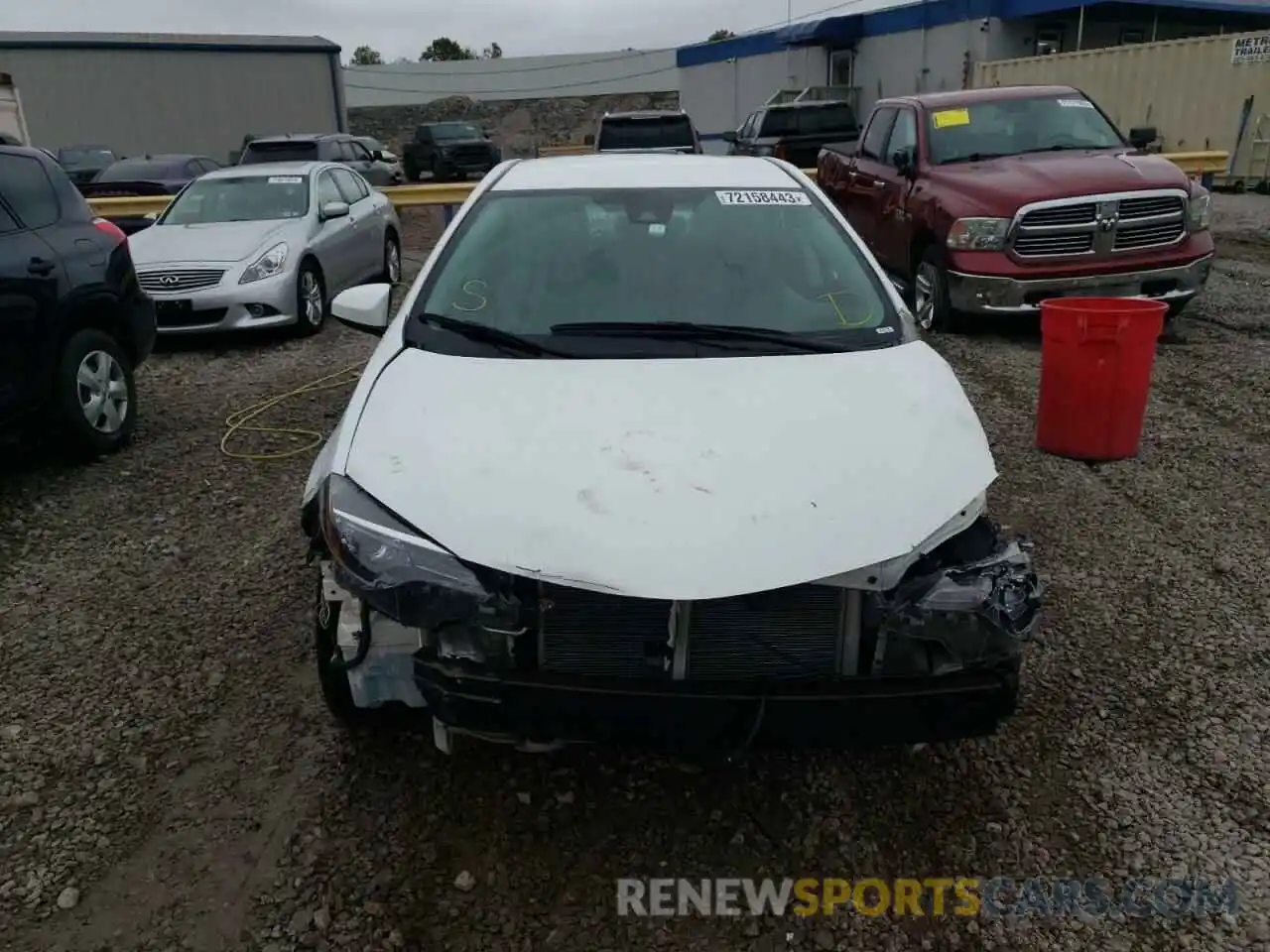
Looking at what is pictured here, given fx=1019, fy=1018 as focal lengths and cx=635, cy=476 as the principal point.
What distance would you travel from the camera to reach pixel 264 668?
362 cm

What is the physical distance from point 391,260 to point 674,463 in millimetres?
9895

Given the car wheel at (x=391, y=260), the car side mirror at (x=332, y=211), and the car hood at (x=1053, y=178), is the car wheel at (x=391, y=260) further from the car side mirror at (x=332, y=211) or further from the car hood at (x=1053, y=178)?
the car hood at (x=1053, y=178)

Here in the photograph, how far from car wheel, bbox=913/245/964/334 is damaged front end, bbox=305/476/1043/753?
19.1 ft

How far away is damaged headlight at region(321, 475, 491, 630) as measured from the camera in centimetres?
239

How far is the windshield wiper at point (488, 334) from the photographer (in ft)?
10.8

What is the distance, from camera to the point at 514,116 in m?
44.6

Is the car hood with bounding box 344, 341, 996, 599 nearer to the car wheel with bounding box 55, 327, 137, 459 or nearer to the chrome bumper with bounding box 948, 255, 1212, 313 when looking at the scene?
the car wheel with bounding box 55, 327, 137, 459

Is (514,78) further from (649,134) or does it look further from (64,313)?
(64,313)

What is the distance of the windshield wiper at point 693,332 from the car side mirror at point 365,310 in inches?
37.0

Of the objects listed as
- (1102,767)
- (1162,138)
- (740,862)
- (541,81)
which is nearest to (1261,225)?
(1162,138)

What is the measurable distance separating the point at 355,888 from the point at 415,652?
2.11 feet

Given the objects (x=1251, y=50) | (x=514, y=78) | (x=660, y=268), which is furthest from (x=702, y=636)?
(x=514, y=78)

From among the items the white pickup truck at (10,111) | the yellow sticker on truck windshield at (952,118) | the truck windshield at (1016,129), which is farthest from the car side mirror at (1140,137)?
the white pickup truck at (10,111)

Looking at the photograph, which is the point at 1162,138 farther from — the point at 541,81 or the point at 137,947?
the point at 541,81
